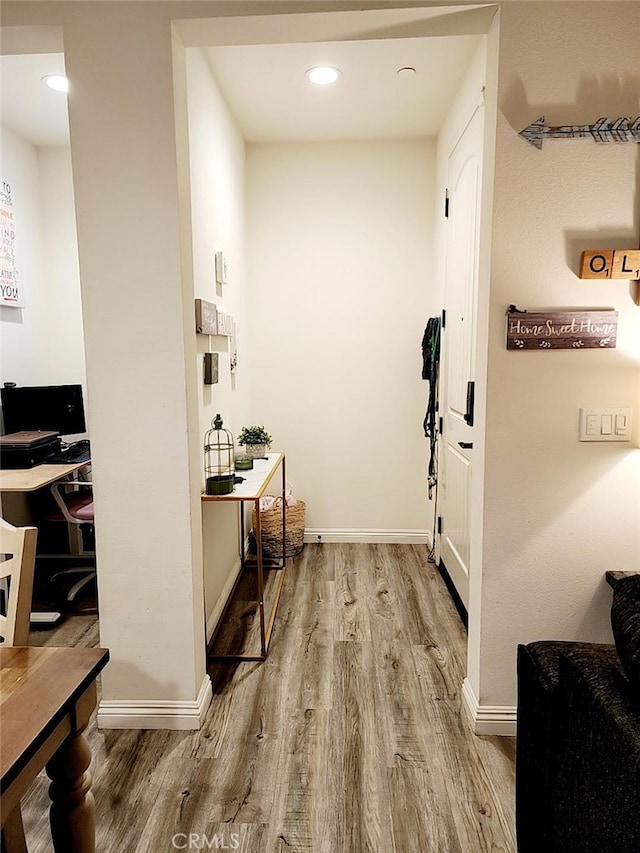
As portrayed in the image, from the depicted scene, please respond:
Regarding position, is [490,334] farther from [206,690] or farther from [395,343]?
[395,343]

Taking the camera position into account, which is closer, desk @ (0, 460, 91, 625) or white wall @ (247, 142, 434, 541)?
desk @ (0, 460, 91, 625)

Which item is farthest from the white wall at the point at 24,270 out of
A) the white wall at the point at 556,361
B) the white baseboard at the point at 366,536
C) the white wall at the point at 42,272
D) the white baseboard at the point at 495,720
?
the white baseboard at the point at 495,720

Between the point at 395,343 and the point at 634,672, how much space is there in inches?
116

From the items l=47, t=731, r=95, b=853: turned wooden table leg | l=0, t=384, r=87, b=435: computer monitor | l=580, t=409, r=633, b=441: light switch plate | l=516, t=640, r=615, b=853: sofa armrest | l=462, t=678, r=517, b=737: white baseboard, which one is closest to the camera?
l=47, t=731, r=95, b=853: turned wooden table leg

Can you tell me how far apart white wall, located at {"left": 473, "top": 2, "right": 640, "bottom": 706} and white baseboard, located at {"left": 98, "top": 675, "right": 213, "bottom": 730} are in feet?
3.45

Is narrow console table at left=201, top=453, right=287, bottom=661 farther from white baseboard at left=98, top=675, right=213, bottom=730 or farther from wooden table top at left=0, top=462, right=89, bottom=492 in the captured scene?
wooden table top at left=0, top=462, right=89, bottom=492

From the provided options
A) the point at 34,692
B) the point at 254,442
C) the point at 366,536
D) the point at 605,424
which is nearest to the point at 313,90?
the point at 254,442

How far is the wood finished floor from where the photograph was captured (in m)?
1.54

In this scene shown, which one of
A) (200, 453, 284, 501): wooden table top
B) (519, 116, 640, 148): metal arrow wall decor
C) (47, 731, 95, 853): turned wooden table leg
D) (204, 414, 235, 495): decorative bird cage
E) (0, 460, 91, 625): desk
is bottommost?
(47, 731, 95, 853): turned wooden table leg

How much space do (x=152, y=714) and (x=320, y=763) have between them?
2.13 ft

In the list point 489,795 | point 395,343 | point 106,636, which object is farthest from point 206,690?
point 395,343

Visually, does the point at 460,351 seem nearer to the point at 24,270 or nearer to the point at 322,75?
the point at 322,75

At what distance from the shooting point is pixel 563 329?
175 cm

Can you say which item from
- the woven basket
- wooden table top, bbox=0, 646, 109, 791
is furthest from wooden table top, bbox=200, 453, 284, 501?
wooden table top, bbox=0, 646, 109, 791
